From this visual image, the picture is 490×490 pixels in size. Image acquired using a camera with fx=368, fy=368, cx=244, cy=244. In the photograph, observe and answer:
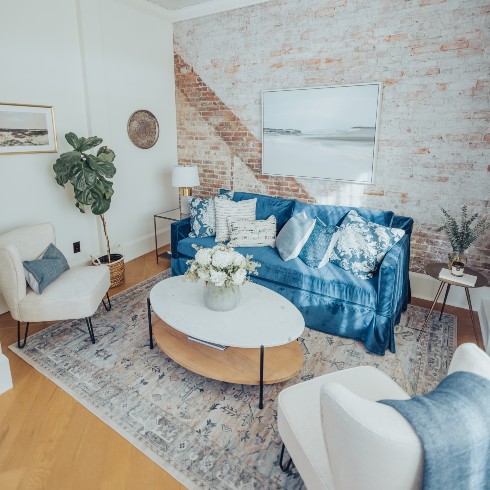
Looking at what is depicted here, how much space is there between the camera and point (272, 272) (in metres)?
3.27

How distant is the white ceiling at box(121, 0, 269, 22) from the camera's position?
4004mm

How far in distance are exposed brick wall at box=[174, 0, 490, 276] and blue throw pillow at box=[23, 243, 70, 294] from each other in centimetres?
228

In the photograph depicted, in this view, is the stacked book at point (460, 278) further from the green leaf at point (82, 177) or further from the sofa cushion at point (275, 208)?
the green leaf at point (82, 177)

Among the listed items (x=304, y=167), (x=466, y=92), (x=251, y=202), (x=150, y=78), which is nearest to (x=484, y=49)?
(x=466, y=92)

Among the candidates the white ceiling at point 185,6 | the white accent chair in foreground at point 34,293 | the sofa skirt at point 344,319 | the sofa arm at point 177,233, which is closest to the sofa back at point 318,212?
the sofa arm at point 177,233

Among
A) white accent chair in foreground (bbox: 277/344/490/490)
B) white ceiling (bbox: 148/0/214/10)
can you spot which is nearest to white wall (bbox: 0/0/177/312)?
white ceiling (bbox: 148/0/214/10)

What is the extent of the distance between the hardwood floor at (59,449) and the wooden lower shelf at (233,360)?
1.93ft

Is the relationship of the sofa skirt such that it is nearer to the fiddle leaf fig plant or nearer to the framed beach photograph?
the fiddle leaf fig plant

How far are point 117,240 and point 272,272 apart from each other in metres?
2.14

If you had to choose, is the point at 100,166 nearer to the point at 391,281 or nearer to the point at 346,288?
the point at 346,288

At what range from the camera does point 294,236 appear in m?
3.33

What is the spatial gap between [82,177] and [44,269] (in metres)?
0.96

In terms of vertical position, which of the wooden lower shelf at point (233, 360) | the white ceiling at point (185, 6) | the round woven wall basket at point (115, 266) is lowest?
the wooden lower shelf at point (233, 360)

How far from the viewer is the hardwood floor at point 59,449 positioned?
1.81 meters
